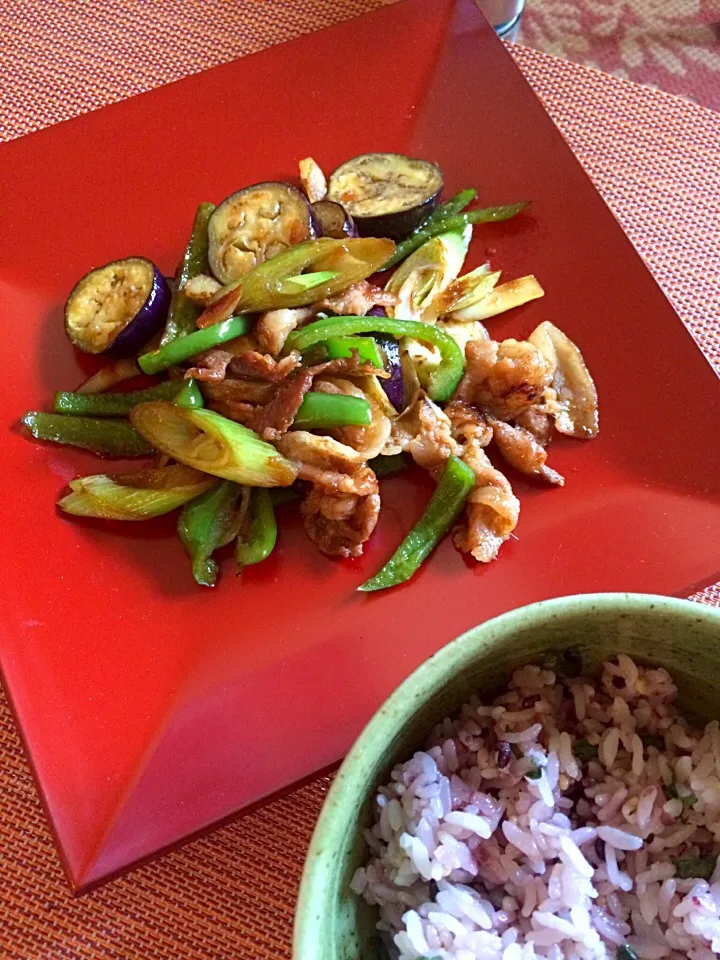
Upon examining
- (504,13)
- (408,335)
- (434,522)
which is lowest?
(434,522)

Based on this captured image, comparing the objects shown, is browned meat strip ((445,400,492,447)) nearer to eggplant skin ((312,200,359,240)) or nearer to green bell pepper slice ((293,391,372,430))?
green bell pepper slice ((293,391,372,430))

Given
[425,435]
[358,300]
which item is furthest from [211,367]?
[425,435]

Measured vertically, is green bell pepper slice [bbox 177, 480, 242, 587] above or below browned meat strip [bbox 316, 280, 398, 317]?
below

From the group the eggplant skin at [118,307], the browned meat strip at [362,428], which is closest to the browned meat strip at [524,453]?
the browned meat strip at [362,428]

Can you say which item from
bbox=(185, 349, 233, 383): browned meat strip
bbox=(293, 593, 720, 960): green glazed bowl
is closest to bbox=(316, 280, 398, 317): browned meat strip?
bbox=(185, 349, 233, 383): browned meat strip

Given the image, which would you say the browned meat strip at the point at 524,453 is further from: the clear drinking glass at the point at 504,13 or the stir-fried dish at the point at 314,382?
the clear drinking glass at the point at 504,13

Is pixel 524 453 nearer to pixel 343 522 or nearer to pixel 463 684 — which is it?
pixel 343 522
